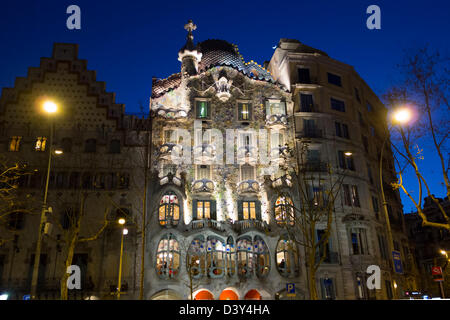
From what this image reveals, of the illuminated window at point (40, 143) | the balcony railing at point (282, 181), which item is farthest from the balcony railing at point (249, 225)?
the illuminated window at point (40, 143)

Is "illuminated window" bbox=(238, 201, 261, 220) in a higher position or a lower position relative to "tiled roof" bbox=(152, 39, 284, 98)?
lower

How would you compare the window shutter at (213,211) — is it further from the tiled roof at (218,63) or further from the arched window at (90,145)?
the tiled roof at (218,63)

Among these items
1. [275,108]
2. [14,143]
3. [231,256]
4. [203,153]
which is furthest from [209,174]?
[14,143]

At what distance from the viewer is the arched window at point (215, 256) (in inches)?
1416

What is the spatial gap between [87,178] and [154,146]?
7552 millimetres

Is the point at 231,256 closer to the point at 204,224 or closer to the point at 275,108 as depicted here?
the point at 204,224

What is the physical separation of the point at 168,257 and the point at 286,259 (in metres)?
11.5

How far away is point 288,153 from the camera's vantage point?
4284cm

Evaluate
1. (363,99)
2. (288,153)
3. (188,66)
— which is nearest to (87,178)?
(188,66)

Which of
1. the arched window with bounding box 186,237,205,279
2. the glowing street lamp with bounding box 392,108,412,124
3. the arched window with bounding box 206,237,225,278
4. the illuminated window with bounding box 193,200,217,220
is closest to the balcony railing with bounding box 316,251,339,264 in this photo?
the arched window with bounding box 206,237,225,278

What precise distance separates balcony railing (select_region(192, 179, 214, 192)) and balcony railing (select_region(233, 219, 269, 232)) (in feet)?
14.7

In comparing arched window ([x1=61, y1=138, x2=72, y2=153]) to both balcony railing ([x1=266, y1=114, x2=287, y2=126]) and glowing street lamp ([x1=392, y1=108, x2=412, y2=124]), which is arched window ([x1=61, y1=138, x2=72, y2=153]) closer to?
balcony railing ([x1=266, y1=114, x2=287, y2=126])

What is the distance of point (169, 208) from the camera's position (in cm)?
3769

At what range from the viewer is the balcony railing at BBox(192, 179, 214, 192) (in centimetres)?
3944
